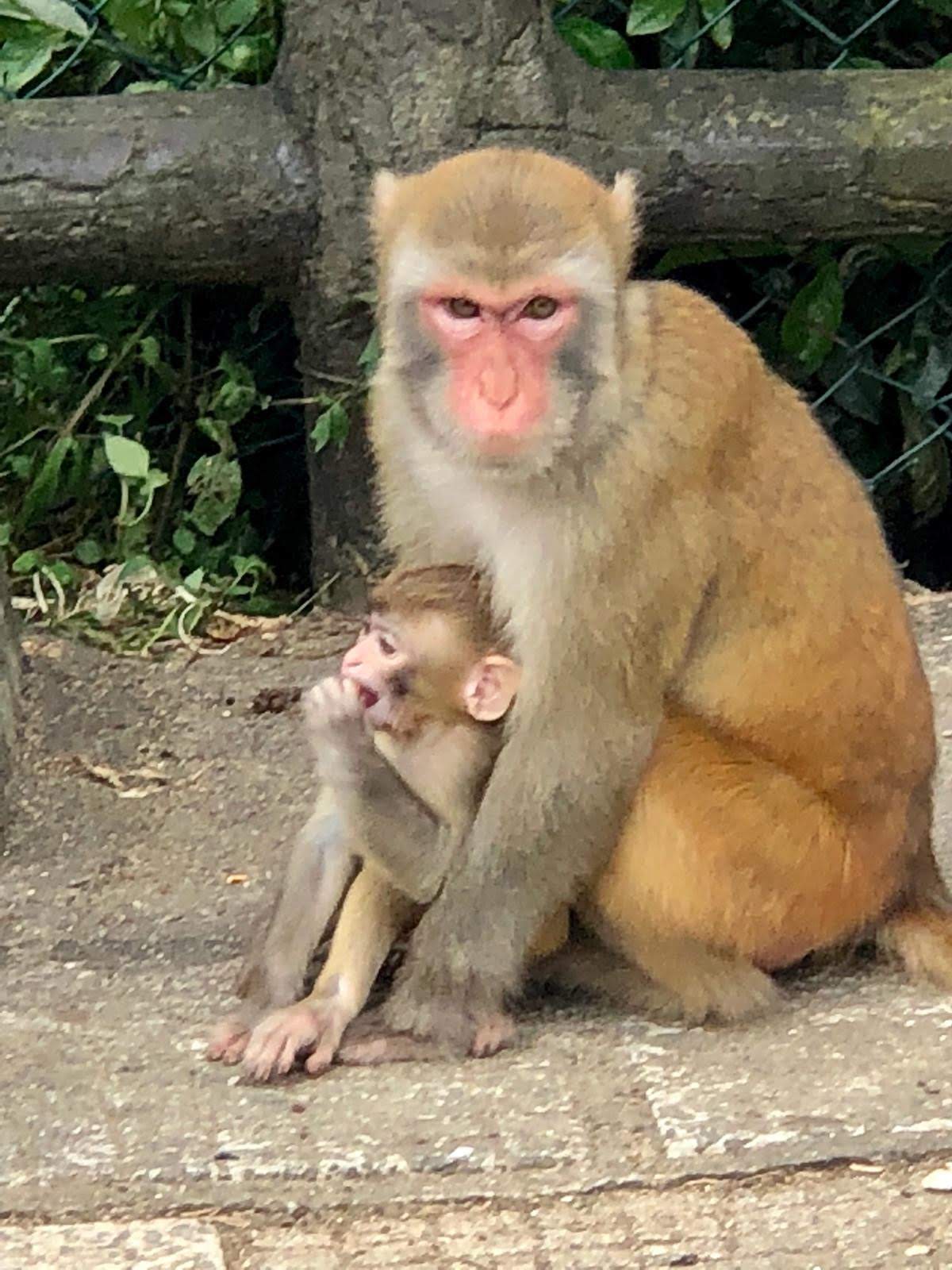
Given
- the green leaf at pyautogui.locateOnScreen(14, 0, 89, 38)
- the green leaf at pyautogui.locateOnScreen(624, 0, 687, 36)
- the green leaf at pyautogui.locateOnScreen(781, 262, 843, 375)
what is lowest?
the green leaf at pyautogui.locateOnScreen(781, 262, 843, 375)

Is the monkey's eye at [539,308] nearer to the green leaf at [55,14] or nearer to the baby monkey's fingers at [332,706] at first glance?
the baby monkey's fingers at [332,706]

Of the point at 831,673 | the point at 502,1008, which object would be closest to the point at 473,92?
the point at 831,673

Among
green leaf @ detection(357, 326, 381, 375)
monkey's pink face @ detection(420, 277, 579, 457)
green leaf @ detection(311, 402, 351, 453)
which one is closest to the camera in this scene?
monkey's pink face @ detection(420, 277, 579, 457)

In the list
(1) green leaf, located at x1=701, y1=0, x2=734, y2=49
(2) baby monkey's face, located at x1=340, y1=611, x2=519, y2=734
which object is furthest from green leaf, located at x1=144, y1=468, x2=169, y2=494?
(2) baby monkey's face, located at x1=340, y1=611, x2=519, y2=734

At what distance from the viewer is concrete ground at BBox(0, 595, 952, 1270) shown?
2672mm

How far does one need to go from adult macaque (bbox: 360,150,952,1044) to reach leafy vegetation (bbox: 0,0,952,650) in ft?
6.37

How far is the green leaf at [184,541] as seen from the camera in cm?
545

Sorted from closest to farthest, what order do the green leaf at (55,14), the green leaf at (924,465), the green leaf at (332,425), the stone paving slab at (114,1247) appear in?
1. the stone paving slab at (114,1247)
2. the green leaf at (332,425)
3. the green leaf at (55,14)
4. the green leaf at (924,465)

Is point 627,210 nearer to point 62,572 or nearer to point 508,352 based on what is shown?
point 508,352

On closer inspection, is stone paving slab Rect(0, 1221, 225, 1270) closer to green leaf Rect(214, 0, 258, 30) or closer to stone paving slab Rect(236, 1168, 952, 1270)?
stone paving slab Rect(236, 1168, 952, 1270)

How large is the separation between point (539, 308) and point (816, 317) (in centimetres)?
237

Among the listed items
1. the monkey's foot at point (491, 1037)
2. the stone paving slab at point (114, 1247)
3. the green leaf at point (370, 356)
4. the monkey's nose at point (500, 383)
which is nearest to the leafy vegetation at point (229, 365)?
the green leaf at point (370, 356)

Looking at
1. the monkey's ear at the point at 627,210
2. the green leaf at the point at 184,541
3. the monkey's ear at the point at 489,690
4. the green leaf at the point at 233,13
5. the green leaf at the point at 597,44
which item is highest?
the green leaf at the point at 597,44

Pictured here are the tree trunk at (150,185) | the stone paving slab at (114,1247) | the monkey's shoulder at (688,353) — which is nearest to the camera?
the stone paving slab at (114,1247)
